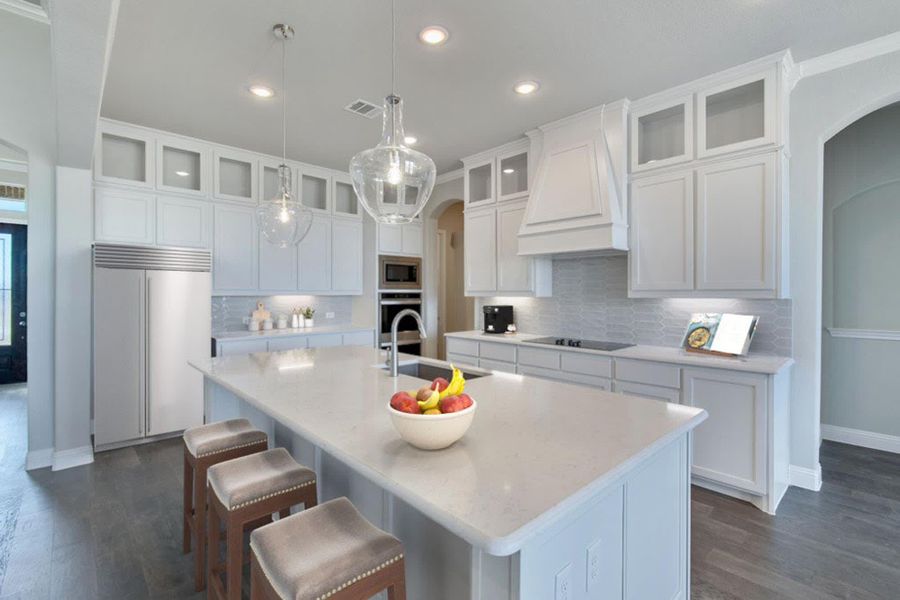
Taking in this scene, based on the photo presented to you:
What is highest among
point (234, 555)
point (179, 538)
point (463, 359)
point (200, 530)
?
point (463, 359)

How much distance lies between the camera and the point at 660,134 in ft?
11.0

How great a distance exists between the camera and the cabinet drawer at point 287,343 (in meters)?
4.42

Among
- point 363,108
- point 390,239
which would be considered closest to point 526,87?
point 363,108

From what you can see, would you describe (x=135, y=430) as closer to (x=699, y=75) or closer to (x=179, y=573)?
(x=179, y=573)

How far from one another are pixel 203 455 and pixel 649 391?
2.80 metres

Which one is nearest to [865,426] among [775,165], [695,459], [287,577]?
[695,459]

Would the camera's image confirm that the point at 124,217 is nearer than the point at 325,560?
No

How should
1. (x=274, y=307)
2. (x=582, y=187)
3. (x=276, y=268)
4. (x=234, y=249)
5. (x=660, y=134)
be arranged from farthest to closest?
1. (x=274, y=307)
2. (x=276, y=268)
3. (x=234, y=249)
4. (x=582, y=187)
5. (x=660, y=134)

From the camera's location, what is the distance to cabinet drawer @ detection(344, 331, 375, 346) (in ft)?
16.4

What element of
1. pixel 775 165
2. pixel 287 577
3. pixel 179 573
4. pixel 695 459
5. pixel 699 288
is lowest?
pixel 179 573

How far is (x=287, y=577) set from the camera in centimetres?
105

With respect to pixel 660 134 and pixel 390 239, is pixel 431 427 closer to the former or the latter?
pixel 660 134

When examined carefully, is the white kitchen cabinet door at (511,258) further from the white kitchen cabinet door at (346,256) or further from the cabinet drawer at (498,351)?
the white kitchen cabinet door at (346,256)

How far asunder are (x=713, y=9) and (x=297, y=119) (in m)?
3.04
